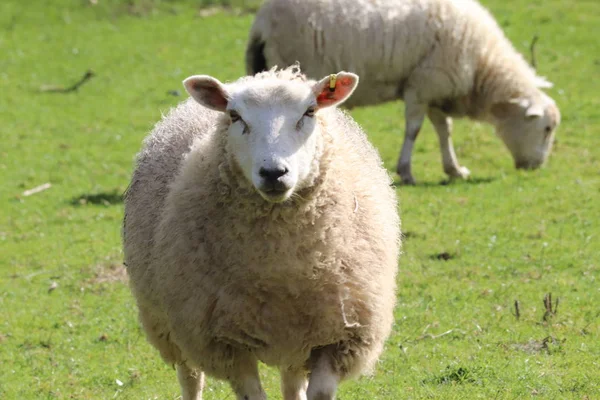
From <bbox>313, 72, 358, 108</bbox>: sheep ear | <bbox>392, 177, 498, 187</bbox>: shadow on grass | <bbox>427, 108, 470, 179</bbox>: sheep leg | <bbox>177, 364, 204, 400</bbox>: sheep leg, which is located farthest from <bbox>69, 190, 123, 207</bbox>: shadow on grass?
<bbox>313, 72, 358, 108</bbox>: sheep ear

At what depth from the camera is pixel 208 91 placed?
17.2 ft

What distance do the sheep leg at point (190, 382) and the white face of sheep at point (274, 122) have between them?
5.64ft

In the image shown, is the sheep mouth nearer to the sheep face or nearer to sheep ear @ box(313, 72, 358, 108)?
sheep ear @ box(313, 72, 358, 108)

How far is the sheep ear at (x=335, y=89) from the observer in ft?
17.2

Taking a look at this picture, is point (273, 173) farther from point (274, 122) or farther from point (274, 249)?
point (274, 249)

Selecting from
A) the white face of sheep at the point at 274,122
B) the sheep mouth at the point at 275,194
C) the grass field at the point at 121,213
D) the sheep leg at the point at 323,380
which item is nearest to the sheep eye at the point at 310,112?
the white face of sheep at the point at 274,122

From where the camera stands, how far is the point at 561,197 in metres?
11.2

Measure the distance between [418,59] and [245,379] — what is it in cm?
781

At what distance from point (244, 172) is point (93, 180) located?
28.0 ft

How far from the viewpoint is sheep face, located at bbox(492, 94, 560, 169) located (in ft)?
41.7

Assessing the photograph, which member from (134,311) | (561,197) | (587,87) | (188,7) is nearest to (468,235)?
(561,197)

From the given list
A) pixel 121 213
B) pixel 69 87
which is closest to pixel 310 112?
pixel 121 213

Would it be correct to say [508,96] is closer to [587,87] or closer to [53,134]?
[587,87]

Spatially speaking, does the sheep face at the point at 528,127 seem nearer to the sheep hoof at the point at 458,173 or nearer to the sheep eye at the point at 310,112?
the sheep hoof at the point at 458,173
